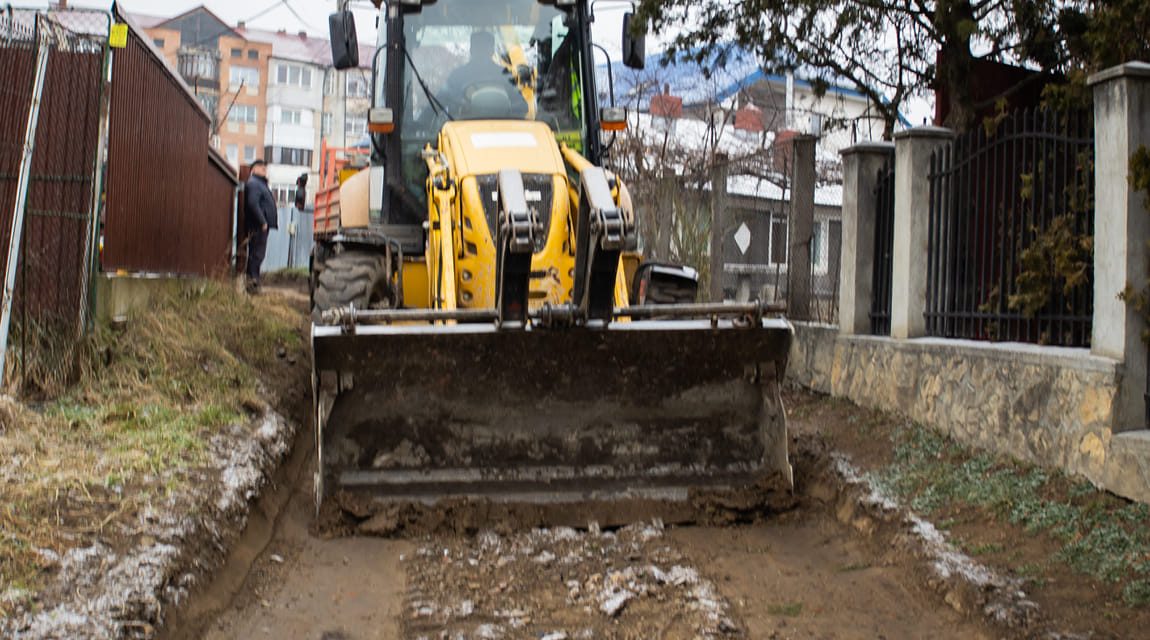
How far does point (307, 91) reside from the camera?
7581 centimetres

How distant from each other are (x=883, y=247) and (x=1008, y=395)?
2605mm

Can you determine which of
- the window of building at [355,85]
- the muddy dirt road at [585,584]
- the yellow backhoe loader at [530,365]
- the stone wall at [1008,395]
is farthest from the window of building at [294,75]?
the muddy dirt road at [585,584]

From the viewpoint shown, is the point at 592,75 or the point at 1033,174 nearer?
the point at 1033,174

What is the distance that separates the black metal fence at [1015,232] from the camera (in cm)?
616

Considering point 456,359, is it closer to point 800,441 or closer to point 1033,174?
point 800,441

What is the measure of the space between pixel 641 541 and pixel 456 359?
1.45m

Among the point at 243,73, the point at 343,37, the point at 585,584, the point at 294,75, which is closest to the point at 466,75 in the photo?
the point at 343,37

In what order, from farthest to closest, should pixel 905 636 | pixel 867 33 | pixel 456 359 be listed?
pixel 867 33 → pixel 456 359 → pixel 905 636

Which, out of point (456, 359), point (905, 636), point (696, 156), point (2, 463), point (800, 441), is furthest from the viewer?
point (696, 156)

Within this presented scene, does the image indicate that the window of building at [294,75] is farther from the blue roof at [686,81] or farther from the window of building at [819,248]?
the window of building at [819,248]

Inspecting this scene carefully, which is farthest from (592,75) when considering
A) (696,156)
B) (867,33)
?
(696,156)

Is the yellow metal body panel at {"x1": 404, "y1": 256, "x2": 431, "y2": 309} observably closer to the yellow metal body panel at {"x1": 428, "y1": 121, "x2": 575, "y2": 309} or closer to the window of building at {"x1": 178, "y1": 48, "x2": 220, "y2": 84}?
the yellow metal body panel at {"x1": 428, "y1": 121, "x2": 575, "y2": 309}

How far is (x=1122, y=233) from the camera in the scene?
551 cm

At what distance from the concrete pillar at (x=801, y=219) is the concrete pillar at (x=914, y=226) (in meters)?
2.35
